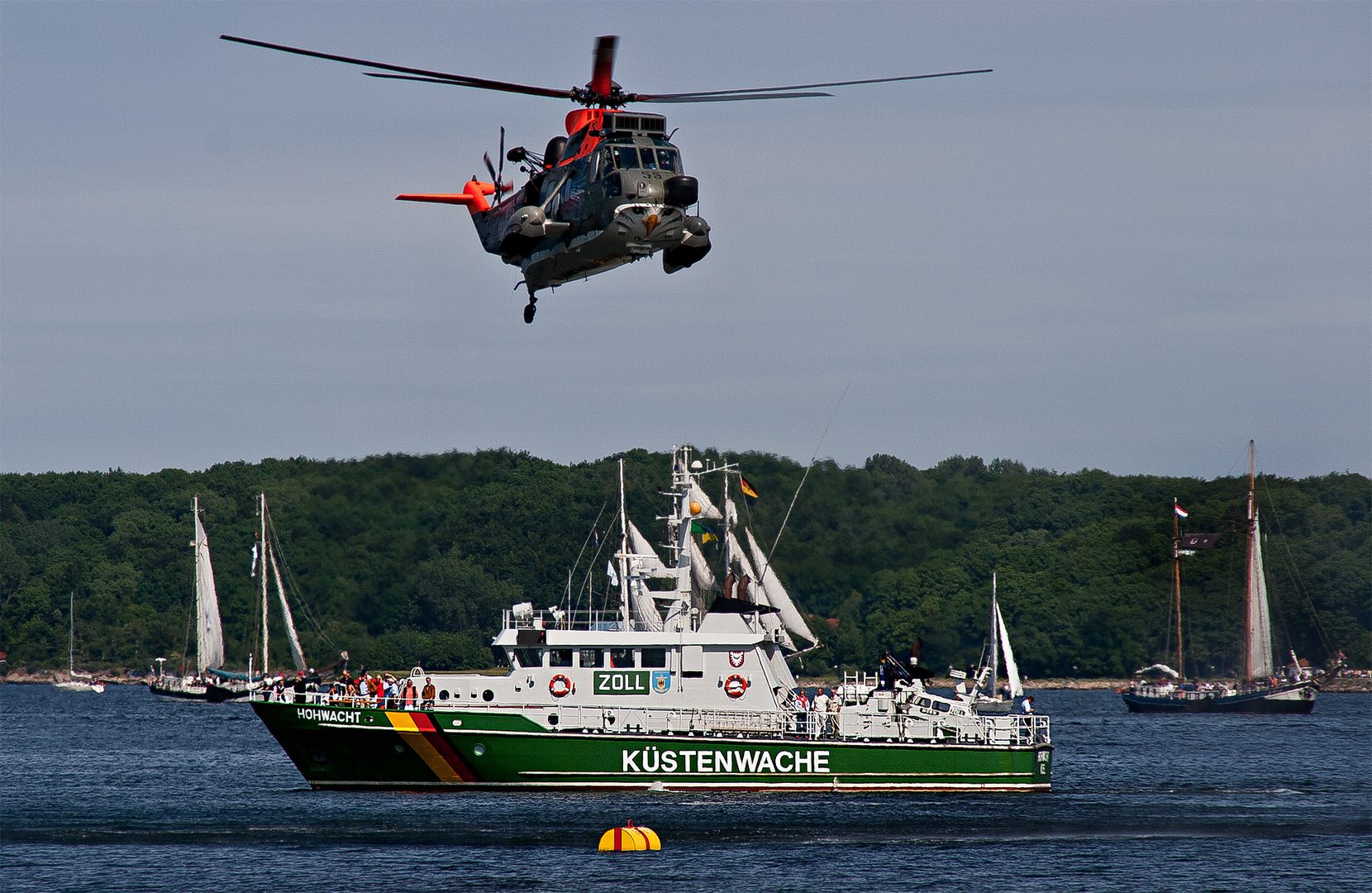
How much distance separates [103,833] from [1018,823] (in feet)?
63.7

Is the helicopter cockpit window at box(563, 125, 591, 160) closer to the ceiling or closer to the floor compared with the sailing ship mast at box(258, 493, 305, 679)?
closer to the ceiling

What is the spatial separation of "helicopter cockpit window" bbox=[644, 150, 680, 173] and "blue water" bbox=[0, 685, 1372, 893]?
40.4 ft

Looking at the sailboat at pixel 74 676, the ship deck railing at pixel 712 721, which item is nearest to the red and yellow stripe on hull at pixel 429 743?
the ship deck railing at pixel 712 721

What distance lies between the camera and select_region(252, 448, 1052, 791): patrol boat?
37.4 metres

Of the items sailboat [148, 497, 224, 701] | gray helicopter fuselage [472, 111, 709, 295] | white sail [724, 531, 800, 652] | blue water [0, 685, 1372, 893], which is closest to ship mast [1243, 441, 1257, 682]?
blue water [0, 685, 1372, 893]

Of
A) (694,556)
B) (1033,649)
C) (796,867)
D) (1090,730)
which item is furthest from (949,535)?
(796,867)

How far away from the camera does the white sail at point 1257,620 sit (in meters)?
82.2

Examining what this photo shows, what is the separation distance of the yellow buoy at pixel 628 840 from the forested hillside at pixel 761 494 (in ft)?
176

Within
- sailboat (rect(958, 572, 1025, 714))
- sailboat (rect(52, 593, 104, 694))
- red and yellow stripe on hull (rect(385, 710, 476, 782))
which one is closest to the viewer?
red and yellow stripe on hull (rect(385, 710, 476, 782))

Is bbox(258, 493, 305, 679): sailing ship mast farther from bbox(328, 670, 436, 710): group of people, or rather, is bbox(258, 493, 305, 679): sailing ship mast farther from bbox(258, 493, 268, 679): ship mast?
bbox(328, 670, 436, 710): group of people

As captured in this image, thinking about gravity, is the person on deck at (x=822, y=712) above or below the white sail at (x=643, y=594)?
below

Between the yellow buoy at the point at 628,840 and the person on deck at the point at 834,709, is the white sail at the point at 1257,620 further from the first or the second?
the yellow buoy at the point at 628,840

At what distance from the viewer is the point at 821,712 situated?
125 ft

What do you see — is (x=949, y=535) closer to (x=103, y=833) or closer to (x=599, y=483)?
(x=599, y=483)
